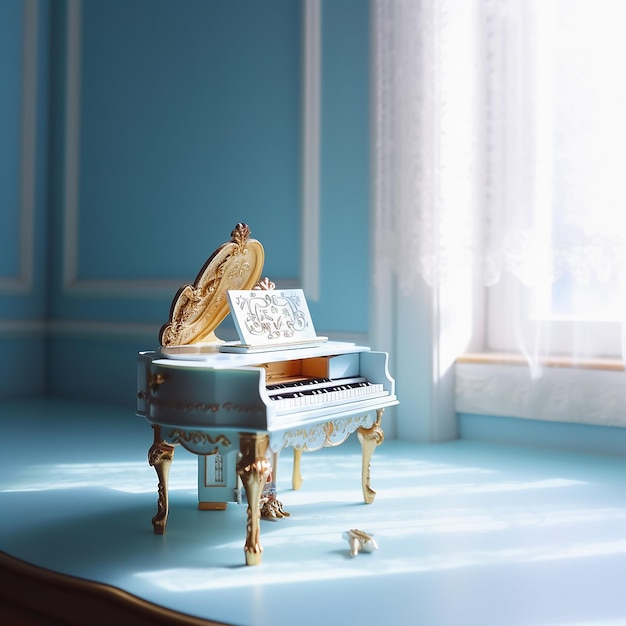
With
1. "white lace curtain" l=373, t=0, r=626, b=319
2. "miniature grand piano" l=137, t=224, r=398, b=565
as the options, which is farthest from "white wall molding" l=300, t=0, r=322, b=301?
"miniature grand piano" l=137, t=224, r=398, b=565

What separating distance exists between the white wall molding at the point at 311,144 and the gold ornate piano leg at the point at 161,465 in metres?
1.97

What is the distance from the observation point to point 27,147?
532cm

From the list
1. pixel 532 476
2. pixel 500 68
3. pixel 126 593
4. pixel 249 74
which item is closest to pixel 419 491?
pixel 532 476

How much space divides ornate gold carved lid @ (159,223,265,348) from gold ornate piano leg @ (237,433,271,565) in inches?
19.6

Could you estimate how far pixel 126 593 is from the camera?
1.90 m

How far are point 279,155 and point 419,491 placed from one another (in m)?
2.16

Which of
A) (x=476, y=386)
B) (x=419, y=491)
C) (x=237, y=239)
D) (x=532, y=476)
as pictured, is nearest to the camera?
(x=237, y=239)

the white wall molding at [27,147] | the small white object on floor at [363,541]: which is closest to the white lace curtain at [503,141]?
the small white object on floor at [363,541]

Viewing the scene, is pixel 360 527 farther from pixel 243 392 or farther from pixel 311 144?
pixel 311 144

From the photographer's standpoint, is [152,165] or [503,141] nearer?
[503,141]

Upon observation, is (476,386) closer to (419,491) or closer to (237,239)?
(419,491)

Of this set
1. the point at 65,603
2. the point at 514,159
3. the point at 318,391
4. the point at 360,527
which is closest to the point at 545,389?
the point at 514,159

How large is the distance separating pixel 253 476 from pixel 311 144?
2.47 meters

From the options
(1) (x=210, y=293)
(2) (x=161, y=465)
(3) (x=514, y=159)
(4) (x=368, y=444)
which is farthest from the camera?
(3) (x=514, y=159)
